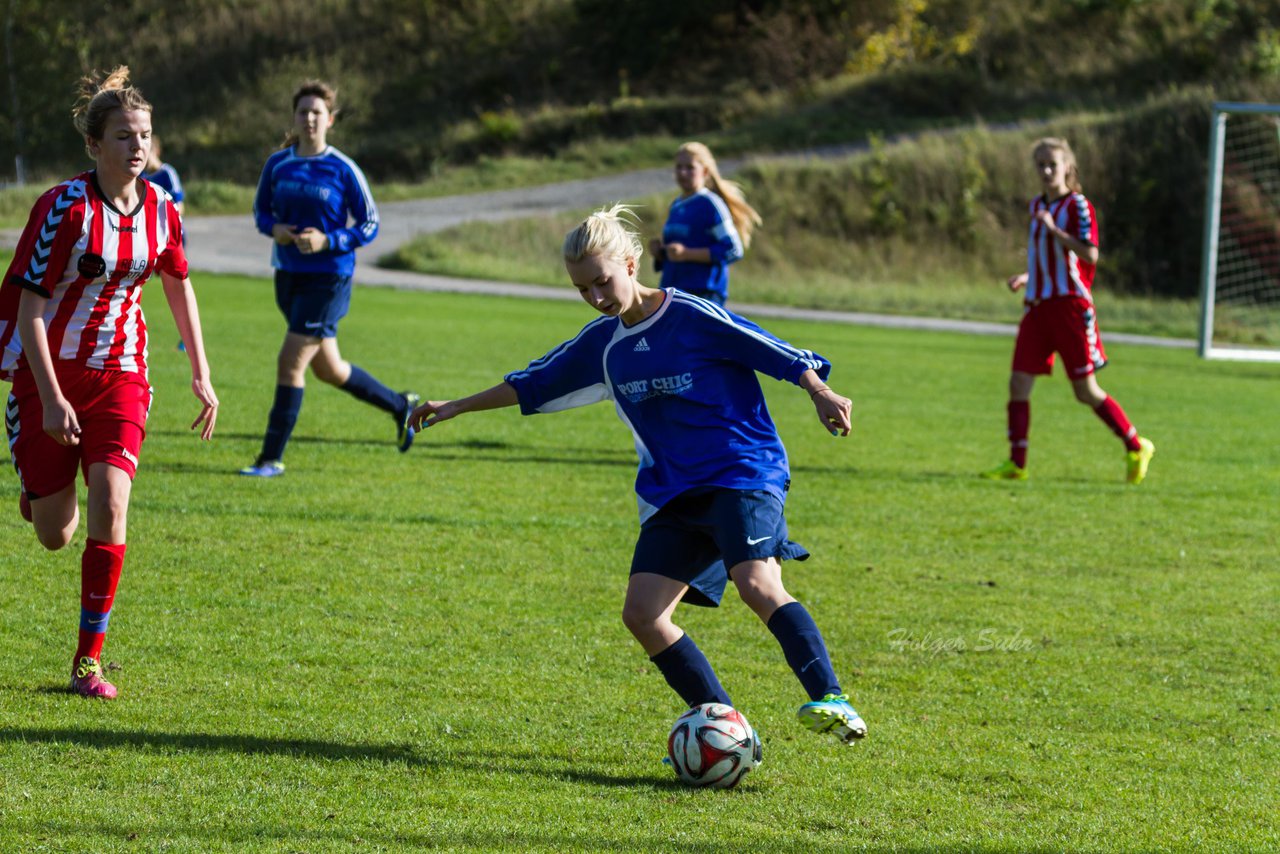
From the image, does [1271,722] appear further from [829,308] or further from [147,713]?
[829,308]

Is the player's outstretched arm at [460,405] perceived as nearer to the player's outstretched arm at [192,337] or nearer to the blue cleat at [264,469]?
the player's outstretched arm at [192,337]

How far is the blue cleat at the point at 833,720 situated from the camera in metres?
3.75

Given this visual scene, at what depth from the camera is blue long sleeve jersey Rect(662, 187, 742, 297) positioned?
9.77 m

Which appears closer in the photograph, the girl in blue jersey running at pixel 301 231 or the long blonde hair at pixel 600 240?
the long blonde hair at pixel 600 240

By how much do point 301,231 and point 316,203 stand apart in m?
0.23

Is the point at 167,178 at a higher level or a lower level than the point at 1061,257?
higher

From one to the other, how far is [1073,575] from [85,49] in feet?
154

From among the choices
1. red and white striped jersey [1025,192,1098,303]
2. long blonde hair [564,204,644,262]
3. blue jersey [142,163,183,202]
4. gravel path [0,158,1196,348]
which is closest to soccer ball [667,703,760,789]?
long blonde hair [564,204,644,262]

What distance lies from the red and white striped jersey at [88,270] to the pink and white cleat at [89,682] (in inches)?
37.4

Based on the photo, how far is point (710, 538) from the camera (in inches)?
171

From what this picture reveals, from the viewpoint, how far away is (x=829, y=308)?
83.6ft

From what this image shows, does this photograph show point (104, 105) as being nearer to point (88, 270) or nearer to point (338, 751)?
point (88, 270)

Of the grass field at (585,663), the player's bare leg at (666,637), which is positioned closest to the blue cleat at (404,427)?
the grass field at (585,663)

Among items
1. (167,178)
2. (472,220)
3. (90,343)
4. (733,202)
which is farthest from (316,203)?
(472,220)
